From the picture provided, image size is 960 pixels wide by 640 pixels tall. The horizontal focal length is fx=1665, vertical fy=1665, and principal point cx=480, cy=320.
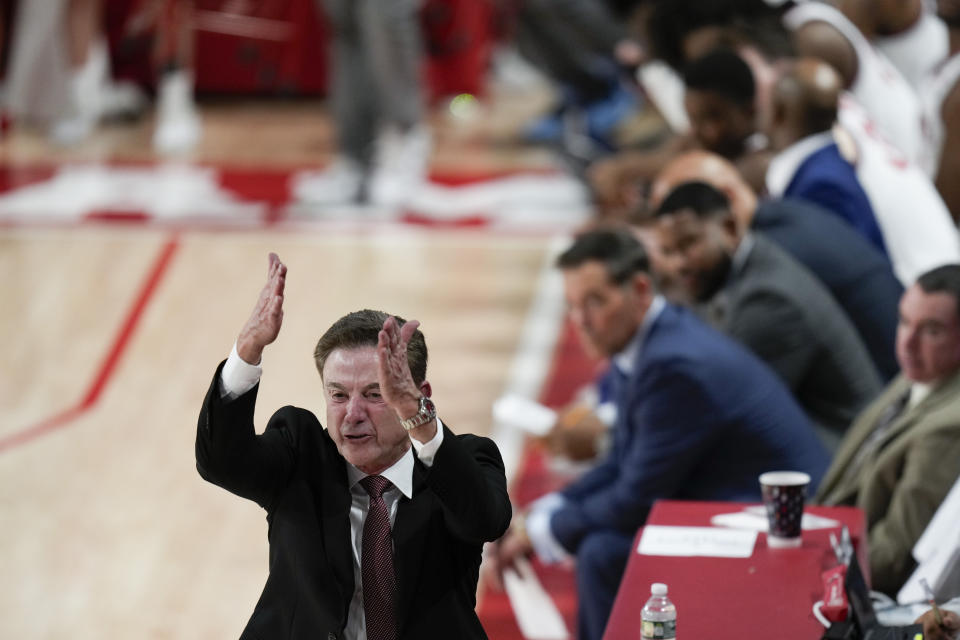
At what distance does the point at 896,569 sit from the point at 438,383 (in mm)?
2842

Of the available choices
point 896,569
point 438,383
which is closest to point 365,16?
point 438,383

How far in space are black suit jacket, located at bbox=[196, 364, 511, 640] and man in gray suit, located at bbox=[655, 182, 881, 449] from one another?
1823 millimetres

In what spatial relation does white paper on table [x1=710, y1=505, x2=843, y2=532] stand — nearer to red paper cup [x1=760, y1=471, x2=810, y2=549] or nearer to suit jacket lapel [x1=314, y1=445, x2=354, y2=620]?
red paper cup [x1=760, y1=471, x2=810, y2=549]

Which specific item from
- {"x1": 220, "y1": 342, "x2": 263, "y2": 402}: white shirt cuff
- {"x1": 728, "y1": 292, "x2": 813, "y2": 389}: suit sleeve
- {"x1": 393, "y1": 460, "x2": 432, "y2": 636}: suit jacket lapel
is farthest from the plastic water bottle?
{"x1": 728, "y1": 292, "x2": 813, "y2": 389}: suit sleeve

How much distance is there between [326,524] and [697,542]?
3.35 ft

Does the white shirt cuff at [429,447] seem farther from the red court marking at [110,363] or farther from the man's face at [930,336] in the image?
the red court marking at [110,363]

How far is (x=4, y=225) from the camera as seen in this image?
7.66m

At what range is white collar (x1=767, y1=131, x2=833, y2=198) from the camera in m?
4.48

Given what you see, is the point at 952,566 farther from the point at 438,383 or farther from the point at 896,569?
the point at 438,383

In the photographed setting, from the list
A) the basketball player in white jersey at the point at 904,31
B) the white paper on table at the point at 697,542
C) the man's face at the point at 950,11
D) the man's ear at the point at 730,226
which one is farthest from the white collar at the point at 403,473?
the basketball player in white jersey at the point at 904,31

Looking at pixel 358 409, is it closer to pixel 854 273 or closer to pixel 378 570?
pixel 378 570

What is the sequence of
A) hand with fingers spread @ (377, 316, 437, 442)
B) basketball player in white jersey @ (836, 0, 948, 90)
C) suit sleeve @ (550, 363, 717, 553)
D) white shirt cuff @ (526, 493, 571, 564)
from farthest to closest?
basketball player in white jersey @ (836, 0, 948, 90)
white shirt cuff @ (526, 493, 571, 564)
suit sleeve @ (550, 363, 717, 553)
hand with fingers spread @ (377, 316, 437, 442)

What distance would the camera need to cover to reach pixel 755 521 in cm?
304

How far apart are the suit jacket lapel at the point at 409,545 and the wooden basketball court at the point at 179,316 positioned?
48cm
